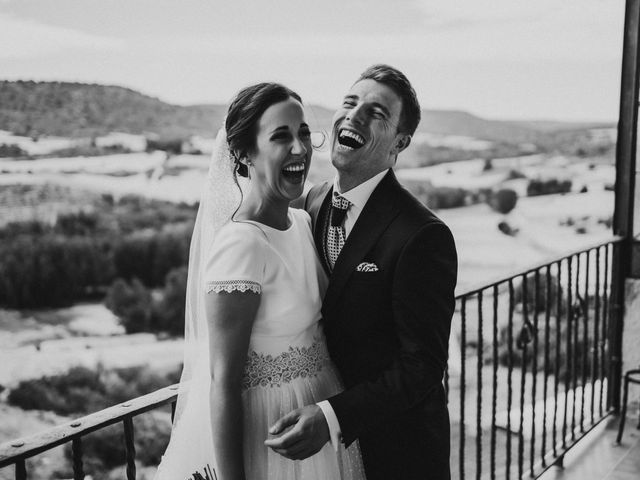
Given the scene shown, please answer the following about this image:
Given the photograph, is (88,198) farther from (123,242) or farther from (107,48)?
(107,48)

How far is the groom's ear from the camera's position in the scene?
4.89 feet

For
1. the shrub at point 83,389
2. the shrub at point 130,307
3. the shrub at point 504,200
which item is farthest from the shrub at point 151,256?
the shrub at point 504,200

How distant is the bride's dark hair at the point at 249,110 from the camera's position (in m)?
1.22

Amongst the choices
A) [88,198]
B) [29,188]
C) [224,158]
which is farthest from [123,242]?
[224,158]

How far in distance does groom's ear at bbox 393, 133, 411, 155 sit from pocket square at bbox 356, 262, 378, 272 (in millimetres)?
334

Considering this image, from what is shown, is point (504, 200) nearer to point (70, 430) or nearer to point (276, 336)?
point (276, 336)

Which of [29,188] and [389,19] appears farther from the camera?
[389,19]

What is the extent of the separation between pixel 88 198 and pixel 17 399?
5850 millimetres

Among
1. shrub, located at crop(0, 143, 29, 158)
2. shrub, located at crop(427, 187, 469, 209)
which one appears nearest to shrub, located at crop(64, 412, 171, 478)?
shrub, located at crop(0, 143, 29, 158)

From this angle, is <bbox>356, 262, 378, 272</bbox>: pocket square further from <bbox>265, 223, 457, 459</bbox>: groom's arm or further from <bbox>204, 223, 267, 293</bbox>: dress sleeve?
<bbox>204, 223, 267, 293</bbox>: dress sleeve

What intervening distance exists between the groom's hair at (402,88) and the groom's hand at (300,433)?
2.18 ft

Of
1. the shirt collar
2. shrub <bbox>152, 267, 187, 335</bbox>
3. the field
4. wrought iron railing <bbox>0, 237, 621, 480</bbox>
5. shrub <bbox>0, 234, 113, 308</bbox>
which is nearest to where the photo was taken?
wrought iron railing <bbox>0, 237, 621, 480</bbox>

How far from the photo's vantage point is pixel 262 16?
34812 millimetres

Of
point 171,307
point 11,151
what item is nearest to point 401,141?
point 171,307
